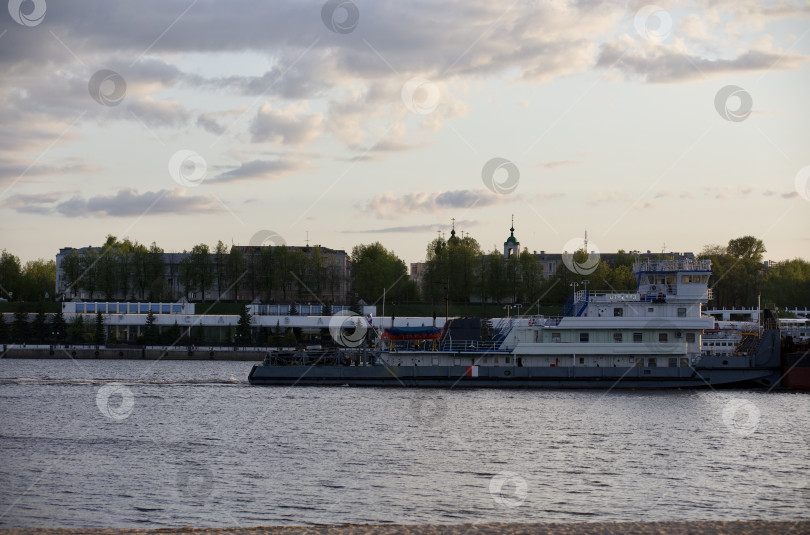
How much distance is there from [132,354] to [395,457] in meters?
77.9

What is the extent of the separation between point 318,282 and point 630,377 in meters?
106

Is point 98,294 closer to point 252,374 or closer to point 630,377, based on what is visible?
point 252,374

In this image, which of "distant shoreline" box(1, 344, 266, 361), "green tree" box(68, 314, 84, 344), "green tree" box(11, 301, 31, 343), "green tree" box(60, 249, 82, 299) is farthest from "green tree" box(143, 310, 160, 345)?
"green tree" box(60, 249, 82, 299)

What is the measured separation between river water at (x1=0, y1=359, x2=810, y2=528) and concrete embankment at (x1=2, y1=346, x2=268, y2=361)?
4416 centimetres

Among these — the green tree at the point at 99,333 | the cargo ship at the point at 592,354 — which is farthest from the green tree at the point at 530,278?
the cargo ship at the point at 592,354

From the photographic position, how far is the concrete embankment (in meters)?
109

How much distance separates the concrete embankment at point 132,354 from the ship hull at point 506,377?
3976 centimetres

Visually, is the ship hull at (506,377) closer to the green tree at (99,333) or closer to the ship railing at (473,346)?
the ship railing at (473,346)

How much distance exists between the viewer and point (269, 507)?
29.9 m

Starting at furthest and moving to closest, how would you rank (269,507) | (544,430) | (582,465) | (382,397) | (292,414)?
(382,397)
(292,414)
(544,430)
(582,465)
(269,507)

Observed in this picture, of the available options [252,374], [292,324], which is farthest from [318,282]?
[252,374]

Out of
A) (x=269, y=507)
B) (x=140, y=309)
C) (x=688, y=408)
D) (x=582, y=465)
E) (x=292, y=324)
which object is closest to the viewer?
(x=269, y=507)

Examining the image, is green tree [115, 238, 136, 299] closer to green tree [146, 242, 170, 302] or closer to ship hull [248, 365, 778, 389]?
green tree [146, 242, 170, 302]

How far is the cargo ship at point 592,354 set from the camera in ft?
219
